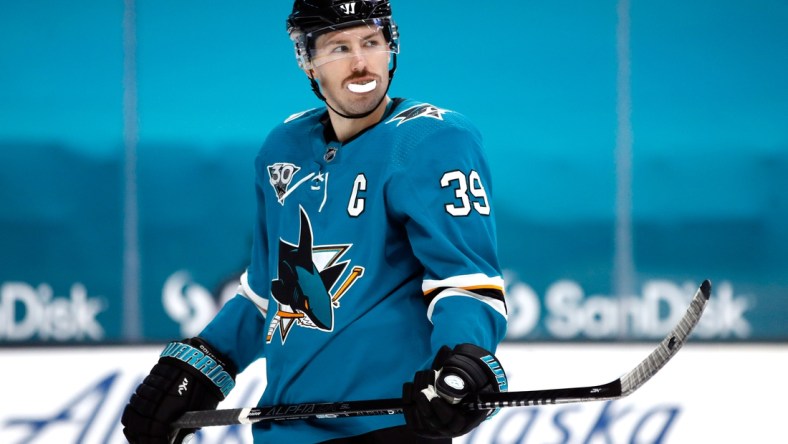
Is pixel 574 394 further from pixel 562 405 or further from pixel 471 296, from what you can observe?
pixel 562 405

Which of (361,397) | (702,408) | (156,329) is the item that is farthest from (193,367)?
(156,329)

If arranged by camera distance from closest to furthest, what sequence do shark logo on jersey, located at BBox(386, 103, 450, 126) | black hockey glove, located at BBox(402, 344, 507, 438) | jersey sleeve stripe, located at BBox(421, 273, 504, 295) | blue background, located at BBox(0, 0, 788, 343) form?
black hockey glove, located at BBox(402, 344, 507, 438) < jersey sleeve stripe, located at BBox(421, 273, 504, 295) < shark logo on jersey, located at BBox(386, 103, 450, 126) < blue background, located at BBox(0, 0, 788, 343)

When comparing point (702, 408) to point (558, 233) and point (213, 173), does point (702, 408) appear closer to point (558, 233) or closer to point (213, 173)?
point (558, 233)

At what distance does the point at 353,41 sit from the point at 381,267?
329 millimetres

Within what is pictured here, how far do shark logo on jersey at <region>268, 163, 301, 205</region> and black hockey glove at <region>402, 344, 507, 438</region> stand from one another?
1.21ft

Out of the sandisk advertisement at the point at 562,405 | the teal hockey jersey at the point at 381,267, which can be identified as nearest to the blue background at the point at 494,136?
the sandisk advertisement at the point at 562,405

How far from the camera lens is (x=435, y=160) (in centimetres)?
157

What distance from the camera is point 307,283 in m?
1.62

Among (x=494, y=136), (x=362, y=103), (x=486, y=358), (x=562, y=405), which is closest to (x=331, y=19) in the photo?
(x=362, y=103)

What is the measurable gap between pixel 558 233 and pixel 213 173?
48.2 inches

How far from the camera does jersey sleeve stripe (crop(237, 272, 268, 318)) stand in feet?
5.94

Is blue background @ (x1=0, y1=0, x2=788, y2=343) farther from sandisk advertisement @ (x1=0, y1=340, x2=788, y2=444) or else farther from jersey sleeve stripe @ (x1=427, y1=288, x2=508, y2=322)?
jersey sleeve stripe @ (x1=427, y1=288, x2=508, y2=322)

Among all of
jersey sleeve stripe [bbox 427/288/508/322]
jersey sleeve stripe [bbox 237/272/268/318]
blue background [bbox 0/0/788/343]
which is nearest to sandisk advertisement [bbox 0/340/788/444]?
blue background [bbox 0/0/788/343]

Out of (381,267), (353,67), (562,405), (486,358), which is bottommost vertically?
(562,405)
